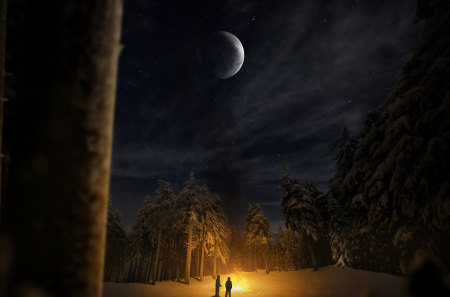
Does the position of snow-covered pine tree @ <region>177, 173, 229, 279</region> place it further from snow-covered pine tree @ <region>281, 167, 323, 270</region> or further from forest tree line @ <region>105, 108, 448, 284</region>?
snow-covered pine tree @ <region>281, 167, 323, 270</region>

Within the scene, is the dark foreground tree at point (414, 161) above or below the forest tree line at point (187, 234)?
above

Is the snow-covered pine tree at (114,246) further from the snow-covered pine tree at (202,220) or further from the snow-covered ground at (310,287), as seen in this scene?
the snow-covered pine tree at (202,220)

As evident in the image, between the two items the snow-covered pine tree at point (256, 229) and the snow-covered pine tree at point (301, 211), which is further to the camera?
the snow-covered pine tree at point (256, 229)

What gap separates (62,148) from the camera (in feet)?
3.08

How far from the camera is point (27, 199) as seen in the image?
88cm

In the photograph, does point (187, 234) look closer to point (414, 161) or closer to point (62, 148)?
point (414, 161)

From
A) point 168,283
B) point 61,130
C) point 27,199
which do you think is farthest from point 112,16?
point 168,283

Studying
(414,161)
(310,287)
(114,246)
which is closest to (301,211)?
(310,287)

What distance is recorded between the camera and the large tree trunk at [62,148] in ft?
2.81

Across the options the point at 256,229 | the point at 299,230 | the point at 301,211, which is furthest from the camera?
the point at 256,229

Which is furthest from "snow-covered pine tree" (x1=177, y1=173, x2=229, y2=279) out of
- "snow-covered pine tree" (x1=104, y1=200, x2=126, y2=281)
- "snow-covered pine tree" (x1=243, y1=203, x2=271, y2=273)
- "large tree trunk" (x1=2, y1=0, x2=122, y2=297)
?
"large tree trunk" (x1=2, y1=0, x2=122, y2=297)

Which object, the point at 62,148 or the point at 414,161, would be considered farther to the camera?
the point at 414,161

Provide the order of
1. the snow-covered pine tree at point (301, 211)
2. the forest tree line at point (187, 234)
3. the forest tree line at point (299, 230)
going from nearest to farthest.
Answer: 1. the forest tree line at point (299, 230)
2. the snow-covered pine tree at point (301, 211)
3. the forest tree line at point (187, 234)

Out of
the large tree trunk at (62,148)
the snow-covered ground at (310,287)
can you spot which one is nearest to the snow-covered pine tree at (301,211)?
the snow-covered ground at (310,287)
